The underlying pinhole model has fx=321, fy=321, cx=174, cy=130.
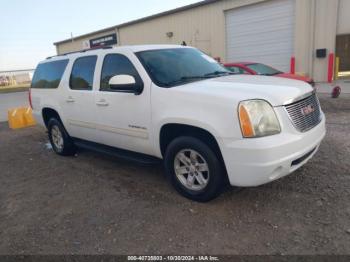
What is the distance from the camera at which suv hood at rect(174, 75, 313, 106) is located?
326cm

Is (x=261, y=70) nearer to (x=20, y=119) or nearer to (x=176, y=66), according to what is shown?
(x=176, y=66)

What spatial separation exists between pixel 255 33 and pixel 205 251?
1504cm

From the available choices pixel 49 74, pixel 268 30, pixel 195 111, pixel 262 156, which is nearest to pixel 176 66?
pixel 195 111

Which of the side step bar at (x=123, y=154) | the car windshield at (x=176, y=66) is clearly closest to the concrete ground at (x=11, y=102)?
the side step bar at (x=123, y=154)

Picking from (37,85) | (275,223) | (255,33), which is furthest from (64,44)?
(275,223)

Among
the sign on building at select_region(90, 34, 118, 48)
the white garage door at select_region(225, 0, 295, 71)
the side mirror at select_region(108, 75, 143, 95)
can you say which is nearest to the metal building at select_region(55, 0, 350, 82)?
the white garage door at select_region(225, 0, 295, 71)

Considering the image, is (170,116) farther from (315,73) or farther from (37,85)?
(315,73)

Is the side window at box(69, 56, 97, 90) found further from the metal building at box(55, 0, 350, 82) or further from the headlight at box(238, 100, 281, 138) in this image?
the metal building at box(55, 0, 350, 82)

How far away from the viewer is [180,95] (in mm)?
3615

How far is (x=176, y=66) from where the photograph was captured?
14.2ft

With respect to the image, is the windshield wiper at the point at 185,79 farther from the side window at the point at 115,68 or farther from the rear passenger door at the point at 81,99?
the rear passenger door at the point at 81,99

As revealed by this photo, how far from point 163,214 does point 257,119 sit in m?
1.48

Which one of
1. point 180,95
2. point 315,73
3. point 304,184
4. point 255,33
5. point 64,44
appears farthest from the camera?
point 64,44

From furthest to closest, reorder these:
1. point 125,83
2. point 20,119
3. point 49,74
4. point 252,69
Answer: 1. point 20,119
2. point 252,69
3. point 49,74
4. point 125,83
